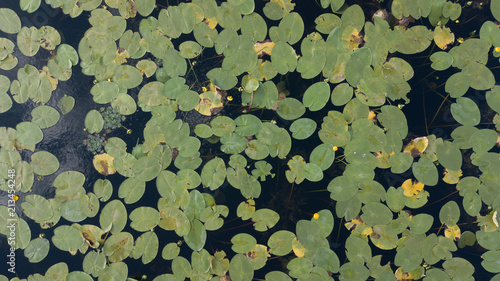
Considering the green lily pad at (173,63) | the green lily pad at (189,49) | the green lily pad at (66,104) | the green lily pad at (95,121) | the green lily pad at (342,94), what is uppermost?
the green lily pad at (189,49)

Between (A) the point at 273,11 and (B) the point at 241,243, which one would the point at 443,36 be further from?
(B) the point at 241,243

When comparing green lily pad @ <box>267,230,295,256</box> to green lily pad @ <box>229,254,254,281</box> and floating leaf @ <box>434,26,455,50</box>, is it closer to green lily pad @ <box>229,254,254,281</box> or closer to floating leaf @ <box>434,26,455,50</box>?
green lily pad @ <box>229,254,254,281</box>

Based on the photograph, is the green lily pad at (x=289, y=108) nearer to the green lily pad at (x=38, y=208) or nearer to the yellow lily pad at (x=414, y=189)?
the yellow lily pad at (x=414, y=189)

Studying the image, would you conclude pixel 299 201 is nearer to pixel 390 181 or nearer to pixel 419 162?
pixel 390 181

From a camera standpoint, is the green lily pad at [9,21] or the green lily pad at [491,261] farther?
the green lily pad at [491,261]

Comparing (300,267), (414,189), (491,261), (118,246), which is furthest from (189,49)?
(491,261)

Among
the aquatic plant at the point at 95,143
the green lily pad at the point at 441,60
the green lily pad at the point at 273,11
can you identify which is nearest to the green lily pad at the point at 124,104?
the aquatic plant at the point at 95,143

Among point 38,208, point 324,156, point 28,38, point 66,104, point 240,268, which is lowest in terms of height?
point 240,268

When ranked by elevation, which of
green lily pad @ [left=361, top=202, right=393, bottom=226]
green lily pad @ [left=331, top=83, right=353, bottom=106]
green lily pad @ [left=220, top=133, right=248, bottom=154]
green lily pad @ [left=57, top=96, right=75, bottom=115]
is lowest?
green lily pad @ [left=361, top=202, right=393, bottom=226]

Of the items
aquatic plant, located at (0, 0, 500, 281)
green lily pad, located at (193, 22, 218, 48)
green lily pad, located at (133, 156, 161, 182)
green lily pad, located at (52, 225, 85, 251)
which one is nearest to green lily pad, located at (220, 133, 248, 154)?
aquatic plant, located at (0, 0, 500, 281)
